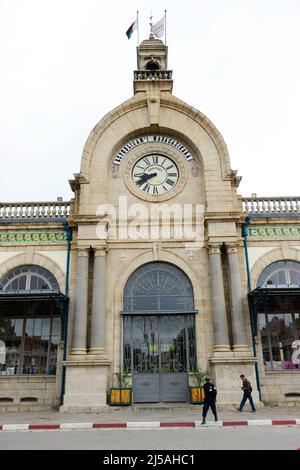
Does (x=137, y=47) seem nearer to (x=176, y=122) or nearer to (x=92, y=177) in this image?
(x=176, y=122)

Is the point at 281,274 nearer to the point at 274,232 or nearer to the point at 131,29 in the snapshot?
the point at 274,232

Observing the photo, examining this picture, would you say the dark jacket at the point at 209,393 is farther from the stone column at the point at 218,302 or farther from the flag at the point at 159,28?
the flag at the point at 159,28

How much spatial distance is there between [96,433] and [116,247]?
10.4 meters

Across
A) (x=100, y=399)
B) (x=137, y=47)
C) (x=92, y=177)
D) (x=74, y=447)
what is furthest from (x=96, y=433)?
(x=137, y=47)

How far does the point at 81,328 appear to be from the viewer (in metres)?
18.8

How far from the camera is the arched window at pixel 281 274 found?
802 inches

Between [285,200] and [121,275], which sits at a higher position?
[285,200]

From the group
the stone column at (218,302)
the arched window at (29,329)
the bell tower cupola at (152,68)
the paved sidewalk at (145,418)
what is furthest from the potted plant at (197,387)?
the bell tower cupola at (152,68)

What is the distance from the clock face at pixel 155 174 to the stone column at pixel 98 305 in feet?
14.0

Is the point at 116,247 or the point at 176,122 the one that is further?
the point at 176,122

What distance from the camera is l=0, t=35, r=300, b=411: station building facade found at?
18.6 m
